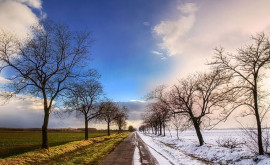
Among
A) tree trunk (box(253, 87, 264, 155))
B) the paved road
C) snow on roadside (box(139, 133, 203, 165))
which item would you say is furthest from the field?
tree trunk (box(253, 87, 264, 155))

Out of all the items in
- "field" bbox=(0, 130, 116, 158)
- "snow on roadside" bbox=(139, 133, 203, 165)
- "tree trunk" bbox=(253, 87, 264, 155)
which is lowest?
"field" bbox=(0, 130, 116, 158)

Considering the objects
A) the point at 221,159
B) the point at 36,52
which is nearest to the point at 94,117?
the point at 36,52

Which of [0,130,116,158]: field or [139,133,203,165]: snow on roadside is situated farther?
[0,130,116,158]: field

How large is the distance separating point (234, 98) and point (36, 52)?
19.0m

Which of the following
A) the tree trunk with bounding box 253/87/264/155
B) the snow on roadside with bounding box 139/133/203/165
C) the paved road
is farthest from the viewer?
the snow on roadside with bounding box 139/133/203/165

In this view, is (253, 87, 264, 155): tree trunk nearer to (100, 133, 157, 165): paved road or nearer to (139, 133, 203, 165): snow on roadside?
(139, 133, 203, 165): snow on roadside

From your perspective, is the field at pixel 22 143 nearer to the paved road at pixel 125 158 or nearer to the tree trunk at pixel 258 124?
the paved road at pixel 125 158

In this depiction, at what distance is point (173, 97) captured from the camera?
91.1 ft

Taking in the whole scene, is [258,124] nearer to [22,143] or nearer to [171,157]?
[171,157]

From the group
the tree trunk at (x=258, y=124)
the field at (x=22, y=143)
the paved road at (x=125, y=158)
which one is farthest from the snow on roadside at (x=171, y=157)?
the field at (x=22, y=143)

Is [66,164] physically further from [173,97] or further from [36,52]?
A: [173,97]

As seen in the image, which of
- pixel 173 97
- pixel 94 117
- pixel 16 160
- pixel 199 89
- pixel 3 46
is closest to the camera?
pixel 16 160

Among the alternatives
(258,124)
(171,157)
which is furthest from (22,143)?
(258,124)

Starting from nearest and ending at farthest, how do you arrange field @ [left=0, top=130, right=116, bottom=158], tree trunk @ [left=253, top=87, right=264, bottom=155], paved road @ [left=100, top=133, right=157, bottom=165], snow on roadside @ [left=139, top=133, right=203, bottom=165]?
tree trunk @ [left=253, top=87, right=264, bottom=155], paved road @ [left=100, top=133, right=157, bottom=165], snow on roadside @ [left=139, top=133, right=203, bottom=165], field @ [left=0, top=130, right=116, bottom=158]
